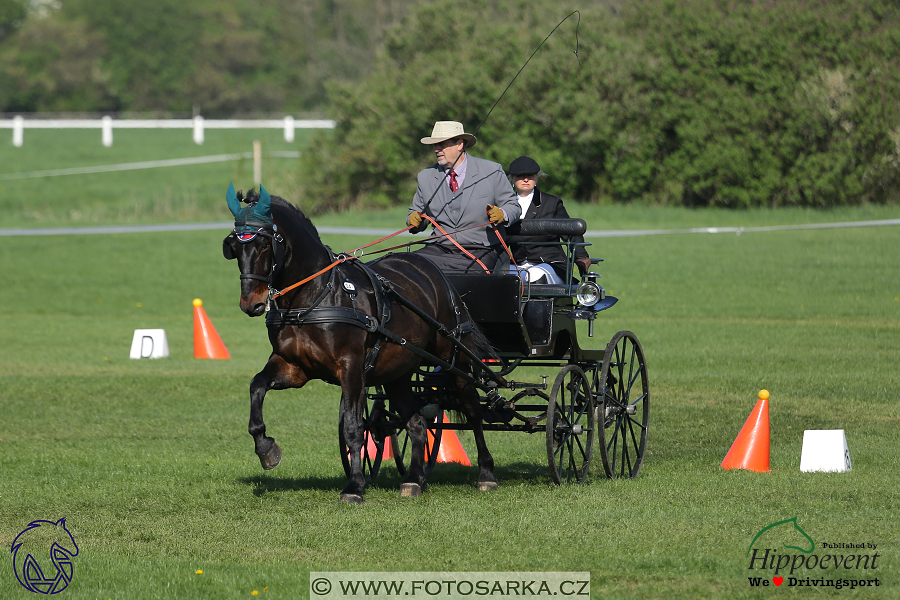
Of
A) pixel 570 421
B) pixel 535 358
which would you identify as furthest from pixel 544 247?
pixel 570 421

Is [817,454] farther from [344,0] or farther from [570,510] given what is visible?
[344,0]

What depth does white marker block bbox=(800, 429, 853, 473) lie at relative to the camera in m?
8.38

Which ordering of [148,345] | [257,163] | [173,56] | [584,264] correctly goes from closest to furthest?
[584,264]
[148,345]
[257,163]
[173,56]

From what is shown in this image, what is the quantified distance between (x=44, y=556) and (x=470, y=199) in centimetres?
367

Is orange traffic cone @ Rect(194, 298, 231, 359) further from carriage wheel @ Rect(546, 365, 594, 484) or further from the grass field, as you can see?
carriage wheel @ Rect(546, 365, 594, 484)

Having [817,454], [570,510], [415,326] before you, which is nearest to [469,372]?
[415,326]

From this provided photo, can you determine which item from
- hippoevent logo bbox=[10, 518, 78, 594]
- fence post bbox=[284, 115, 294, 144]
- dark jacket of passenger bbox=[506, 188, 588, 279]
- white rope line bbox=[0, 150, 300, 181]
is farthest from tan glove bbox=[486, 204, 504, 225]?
fence post bbox=[284, 115, 294, 144]

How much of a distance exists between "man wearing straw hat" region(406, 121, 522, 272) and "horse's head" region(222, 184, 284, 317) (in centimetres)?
154

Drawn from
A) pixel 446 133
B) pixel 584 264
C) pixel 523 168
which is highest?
pixel 446 133

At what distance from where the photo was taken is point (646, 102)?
30.2 m

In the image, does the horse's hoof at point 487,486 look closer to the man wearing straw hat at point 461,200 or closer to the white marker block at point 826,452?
the man wearing straw hat at point 461,200

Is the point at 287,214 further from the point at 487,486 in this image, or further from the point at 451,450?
the point at 451,450

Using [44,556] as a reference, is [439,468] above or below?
below

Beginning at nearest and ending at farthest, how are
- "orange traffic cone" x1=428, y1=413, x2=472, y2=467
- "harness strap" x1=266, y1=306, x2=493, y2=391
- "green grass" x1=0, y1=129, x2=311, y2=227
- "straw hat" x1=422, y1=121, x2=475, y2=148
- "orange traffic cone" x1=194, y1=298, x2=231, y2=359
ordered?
"harness strap" x1=266, y1=306, x2=493, y2=391, "straw hat" x1=422, y1=121, x2=475, y2=148, "orange traffic cone" x1=428, y1=413, x2=472, y2=467, "orange traffic cone" x1=194, y1=298, x2=231, y2=359, "green grass" x1=0, y1=129, x2=311, y2=227
